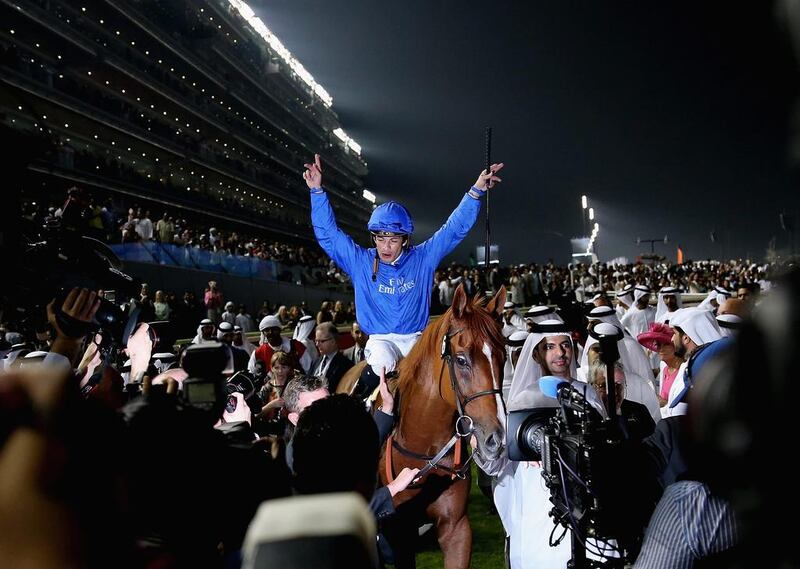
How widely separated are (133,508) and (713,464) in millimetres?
812

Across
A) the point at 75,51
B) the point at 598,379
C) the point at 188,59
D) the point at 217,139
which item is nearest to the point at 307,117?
the point at 217,139

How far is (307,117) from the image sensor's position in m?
67.7

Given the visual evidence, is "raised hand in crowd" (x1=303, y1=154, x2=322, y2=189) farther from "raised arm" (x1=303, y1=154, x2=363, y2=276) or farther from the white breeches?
the white breeches

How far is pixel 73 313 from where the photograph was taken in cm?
211

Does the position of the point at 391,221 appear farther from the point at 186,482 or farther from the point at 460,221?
the point at 186,482

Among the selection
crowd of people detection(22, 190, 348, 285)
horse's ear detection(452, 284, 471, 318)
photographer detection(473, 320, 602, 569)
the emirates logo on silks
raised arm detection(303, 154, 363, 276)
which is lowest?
photographer detection(473, 320, 602, 569)

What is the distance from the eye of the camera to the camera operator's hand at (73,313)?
2.06 metres

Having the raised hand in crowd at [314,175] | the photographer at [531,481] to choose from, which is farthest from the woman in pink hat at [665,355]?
the raised hand in crowd at [314,175]

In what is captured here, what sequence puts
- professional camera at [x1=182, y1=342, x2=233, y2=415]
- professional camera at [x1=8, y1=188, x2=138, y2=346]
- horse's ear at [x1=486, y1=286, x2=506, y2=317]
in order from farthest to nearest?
1. horse's ear at [x1=486, y1=286, x2=506, y2=317]
2. professional camera at [x1=8, y1=188, x2=138, y2=346]
3. professional camera at [x1=182, y1=342, x2=233, y2=415]

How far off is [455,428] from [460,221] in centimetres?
171

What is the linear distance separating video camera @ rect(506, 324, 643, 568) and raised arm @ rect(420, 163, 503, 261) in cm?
235

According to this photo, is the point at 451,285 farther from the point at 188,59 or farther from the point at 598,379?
the point at 188,59

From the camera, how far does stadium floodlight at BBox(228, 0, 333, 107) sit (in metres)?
54.9

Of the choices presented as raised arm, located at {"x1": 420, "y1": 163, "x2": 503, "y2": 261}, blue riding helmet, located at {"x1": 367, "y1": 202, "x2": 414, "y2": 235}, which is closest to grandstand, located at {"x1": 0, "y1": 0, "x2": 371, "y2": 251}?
blue riding helmet, located at {"x1": 367, "y1": 202, "x2": 414, "y2": 235}
